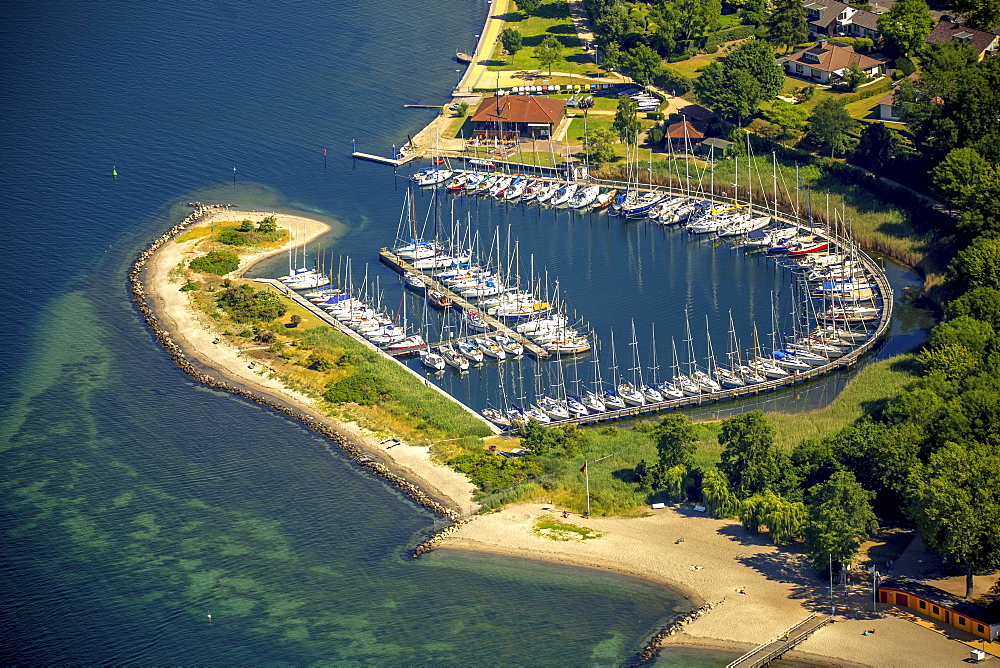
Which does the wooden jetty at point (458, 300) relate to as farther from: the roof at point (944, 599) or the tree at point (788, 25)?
the tree at point (788, 25)

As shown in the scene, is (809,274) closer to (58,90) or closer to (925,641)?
(925,641)

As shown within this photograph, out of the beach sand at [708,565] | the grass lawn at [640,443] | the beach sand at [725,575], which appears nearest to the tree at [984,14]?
the grass lawn at [640,443]

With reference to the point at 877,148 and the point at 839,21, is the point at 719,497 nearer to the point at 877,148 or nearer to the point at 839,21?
the point at 877,148

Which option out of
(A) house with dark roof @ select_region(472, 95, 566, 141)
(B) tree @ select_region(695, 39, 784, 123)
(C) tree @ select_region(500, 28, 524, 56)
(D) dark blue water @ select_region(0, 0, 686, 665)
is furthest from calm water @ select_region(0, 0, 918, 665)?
(C) tree @ select_region(500, 28, 524, 56)

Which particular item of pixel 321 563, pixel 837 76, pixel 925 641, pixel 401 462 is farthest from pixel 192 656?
pixel 837 76

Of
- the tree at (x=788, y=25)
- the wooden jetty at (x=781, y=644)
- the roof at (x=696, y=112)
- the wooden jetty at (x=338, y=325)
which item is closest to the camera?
the wooden jetty at (x=781, y=644)

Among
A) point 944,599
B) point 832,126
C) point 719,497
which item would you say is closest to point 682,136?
point 832,126
